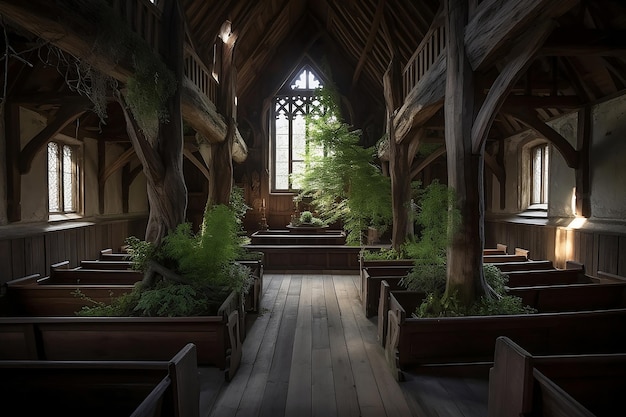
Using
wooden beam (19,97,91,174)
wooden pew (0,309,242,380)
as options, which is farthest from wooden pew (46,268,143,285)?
wooden beam (19,97,91,174)

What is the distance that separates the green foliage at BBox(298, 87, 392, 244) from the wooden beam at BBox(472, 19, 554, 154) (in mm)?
4223

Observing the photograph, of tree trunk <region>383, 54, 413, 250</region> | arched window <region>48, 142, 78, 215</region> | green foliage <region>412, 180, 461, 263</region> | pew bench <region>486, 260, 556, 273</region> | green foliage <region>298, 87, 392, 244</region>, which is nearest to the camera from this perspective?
green foliage <region>412, 180, 461, 263</region>

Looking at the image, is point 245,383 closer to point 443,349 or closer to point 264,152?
point 443,349

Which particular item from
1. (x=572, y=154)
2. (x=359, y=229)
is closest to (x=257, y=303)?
(x=359, y=229)

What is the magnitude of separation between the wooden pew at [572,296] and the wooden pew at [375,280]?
52.5 inches

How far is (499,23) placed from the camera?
9.45ft

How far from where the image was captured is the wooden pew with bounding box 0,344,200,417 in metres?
1.76

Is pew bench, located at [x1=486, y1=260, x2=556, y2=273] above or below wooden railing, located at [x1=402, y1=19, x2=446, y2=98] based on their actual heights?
below

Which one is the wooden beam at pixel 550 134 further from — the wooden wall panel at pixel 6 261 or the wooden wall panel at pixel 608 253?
the wooden wall panel at pixel 6 261

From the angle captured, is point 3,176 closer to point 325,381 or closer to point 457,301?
point 325,381

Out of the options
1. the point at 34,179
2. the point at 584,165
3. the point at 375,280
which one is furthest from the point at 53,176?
the point at 584,165

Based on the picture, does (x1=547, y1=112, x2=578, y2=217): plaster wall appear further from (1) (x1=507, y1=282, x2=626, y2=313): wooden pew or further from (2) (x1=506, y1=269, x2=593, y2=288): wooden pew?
(1) (x1=507, y1=282, x2=626, y2=313): wooden pew

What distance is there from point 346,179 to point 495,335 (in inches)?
226

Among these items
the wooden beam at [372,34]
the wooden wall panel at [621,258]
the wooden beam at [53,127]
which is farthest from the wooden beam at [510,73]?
the wooden beam at [53,127]
